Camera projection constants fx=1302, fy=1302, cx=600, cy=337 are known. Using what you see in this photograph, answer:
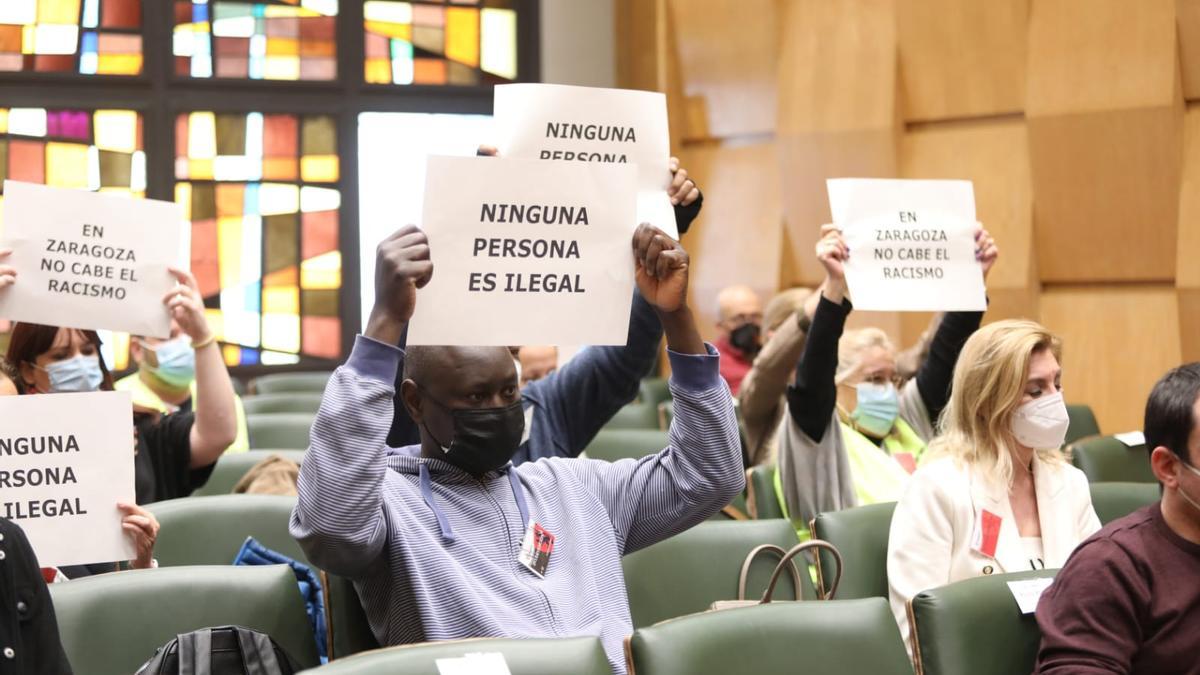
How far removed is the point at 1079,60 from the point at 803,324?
9.51 ft

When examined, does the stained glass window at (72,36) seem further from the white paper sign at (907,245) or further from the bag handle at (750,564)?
the bag handle at (750,564)

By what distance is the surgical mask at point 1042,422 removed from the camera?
298cm

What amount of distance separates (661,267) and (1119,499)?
1.66 meters

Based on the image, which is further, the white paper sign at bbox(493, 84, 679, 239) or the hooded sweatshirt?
the white paper sign at bbox(493, 84, 679, 239)

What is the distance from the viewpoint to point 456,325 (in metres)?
2.24

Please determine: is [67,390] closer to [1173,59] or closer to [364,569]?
[364,569]

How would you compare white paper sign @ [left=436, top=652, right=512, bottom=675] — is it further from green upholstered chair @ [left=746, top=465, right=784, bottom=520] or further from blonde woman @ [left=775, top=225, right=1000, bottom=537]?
green upholstered chair @ [left=746, top=465, right=784, bottom=520]

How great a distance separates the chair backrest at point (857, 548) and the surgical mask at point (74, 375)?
1817 millimetres

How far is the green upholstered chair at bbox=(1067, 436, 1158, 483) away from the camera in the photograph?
4234mm

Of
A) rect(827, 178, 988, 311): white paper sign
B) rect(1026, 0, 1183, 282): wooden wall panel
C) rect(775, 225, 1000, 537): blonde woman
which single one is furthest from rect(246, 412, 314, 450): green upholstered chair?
rect(1026, 0, 1183, 282): wooden wall panel

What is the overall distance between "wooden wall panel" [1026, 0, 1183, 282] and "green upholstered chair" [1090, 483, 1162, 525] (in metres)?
2.73

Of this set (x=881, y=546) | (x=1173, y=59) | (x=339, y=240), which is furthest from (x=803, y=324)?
(x=339, y=240)

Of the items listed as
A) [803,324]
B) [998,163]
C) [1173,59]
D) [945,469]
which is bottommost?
[945,469]

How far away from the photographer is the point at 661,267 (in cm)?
241
